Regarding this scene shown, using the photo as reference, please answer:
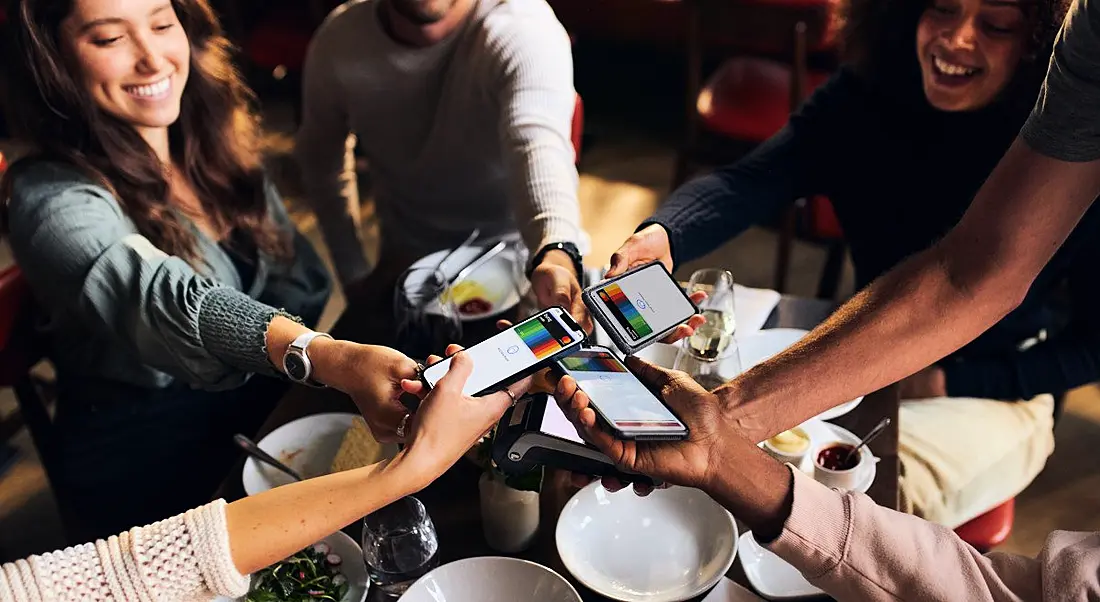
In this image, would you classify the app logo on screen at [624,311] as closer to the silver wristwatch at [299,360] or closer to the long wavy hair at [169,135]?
the silver wristwatch at [299,360]

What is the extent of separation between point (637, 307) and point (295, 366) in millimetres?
393

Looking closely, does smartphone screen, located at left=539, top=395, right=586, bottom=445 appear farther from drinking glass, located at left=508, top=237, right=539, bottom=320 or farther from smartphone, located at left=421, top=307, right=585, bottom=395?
drinking glass, located at left=508, top=237, right=539, bottom=320

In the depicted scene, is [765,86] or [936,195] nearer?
[936,195]

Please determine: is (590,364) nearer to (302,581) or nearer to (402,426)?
(402,426)

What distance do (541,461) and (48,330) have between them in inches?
31.0

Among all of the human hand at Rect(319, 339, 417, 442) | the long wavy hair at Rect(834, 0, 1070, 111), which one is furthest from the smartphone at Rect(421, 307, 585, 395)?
the long wavy hair at Rect(834, 0, 1070, 111)

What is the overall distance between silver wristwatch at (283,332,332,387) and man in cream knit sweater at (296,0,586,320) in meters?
0.29

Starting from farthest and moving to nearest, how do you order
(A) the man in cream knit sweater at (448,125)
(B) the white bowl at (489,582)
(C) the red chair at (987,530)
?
(A) the man in cream knit sweater at (448,125), (C) the red chair at (987,530), (B) the white bowl at (489,582)

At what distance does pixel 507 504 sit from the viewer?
0.82 m

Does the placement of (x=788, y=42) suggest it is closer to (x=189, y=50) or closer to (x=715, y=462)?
(x=189, y=50)

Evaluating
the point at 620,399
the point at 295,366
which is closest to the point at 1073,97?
the point at 620,399

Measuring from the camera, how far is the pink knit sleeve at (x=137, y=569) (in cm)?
67

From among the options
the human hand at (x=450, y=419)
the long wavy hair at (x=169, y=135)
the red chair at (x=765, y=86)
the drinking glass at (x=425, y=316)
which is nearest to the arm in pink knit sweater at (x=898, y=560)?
the human hand at (x=450, y=419)

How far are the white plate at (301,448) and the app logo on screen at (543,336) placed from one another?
1.02 feet
